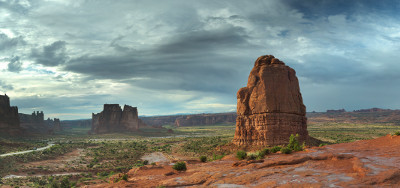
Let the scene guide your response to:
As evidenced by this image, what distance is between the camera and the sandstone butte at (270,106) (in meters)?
35.5

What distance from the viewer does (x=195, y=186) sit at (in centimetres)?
1208

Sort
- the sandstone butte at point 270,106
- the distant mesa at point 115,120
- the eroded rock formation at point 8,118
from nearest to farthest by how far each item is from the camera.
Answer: the sandstone butte at point 270,106
the eroded rock formation at point 8,118
the distant mesa at point 115,120

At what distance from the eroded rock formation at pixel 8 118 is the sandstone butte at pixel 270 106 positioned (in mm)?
86097

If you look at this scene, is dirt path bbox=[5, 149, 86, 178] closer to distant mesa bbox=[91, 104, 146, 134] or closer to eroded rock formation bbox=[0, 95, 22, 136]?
eroded rock formation bbox=[0, 95, 22, 136]

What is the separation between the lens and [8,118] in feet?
289

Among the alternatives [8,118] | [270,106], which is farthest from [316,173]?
[8,118]

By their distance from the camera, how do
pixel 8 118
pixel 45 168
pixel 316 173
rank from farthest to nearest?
pixel 8 118, pixel 45 168, pixel 316 173

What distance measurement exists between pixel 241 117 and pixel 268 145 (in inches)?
260

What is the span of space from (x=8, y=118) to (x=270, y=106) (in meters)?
93.6

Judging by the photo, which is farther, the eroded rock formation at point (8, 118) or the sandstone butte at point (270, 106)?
the eroded rock formation at point (8, 118)

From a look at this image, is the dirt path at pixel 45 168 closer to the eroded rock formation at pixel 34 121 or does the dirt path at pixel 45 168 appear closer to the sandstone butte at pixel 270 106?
the sandstone butte at pixel 270 106

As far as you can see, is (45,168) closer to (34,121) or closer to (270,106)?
(270,106)

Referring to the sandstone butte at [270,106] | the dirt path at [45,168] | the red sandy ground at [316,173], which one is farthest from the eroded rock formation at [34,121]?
the red sandy ground at [316,173]

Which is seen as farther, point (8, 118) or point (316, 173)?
point (8, 118)
